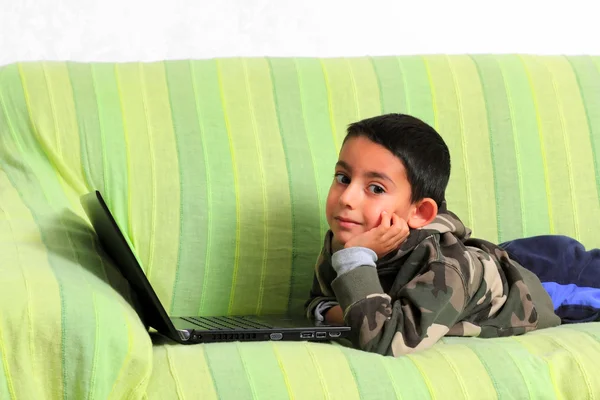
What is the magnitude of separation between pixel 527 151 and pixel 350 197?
2.33 ft

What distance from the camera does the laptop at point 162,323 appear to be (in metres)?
1.51

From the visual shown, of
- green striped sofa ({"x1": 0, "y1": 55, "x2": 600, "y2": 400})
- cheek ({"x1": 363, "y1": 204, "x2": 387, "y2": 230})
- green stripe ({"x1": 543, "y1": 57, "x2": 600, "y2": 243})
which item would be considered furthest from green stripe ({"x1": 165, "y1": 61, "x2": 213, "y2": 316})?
green stripe ({"x1": 543, "y1": 57, "x2": 600, "y2": 243})

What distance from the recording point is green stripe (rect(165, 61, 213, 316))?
199 centimetres

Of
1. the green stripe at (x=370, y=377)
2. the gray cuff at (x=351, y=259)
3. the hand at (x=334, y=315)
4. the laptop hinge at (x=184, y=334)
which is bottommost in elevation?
the green stripe at (x=370, y=377)

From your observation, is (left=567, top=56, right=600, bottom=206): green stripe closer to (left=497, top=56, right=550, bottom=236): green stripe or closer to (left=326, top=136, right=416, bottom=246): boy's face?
(left=497, top=56, right=550, bottom=236): green stripe

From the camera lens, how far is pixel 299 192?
2.08m

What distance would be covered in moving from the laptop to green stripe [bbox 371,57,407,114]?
712mm

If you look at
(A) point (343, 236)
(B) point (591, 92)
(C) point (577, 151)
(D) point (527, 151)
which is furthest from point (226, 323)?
(B) point (591, 92)

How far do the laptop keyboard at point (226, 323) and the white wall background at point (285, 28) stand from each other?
886mm

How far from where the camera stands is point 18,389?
1.31 metres

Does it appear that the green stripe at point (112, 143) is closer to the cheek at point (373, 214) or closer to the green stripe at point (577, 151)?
the cheek at point (373, 214)

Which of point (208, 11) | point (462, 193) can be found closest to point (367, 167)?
point (462, 193)

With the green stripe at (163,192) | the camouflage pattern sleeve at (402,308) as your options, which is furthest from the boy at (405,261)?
the green stripe at (163,192)

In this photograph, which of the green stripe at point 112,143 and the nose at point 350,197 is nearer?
the nose at point 350,197
